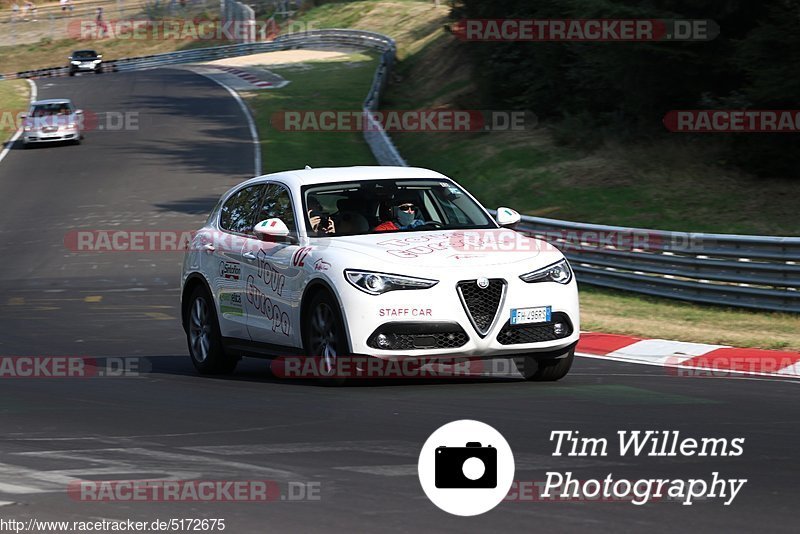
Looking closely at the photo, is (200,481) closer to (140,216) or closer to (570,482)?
(570,482)

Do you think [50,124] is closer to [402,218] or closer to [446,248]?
[402,218]

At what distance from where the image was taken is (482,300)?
991 centimetres

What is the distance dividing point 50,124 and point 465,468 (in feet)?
122

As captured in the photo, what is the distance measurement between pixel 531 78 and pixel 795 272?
774 inches

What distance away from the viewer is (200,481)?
22.3ft

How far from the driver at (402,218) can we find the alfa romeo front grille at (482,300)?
1200 millimetres

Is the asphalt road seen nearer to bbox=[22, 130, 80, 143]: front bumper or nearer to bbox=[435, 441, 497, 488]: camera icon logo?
bbox=[435, 441, 497, 488]: camera icon logo

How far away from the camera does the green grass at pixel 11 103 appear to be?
46344mm

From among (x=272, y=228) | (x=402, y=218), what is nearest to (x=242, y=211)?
(x=272, y=228)

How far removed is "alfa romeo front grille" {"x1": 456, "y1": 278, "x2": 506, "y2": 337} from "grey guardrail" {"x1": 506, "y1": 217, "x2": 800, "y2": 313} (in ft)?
23.7

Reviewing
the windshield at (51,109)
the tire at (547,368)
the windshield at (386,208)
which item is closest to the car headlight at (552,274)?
the tire at (547,368)

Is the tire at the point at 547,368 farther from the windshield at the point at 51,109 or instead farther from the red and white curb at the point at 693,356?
the windshield at the point at 51,109

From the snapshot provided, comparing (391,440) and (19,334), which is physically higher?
(391,440)

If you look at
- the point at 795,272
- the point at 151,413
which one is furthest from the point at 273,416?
the point at 795,272
